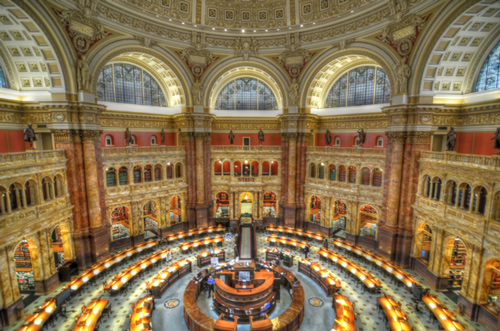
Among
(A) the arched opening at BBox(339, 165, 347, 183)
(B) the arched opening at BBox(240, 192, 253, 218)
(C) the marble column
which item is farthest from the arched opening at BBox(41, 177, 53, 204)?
(A) the arched opening at BBox(339, 165, 347, 183)

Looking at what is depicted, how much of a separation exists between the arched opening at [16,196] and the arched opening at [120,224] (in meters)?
11.0

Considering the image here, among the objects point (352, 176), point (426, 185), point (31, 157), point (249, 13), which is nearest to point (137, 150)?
point (31, 157)

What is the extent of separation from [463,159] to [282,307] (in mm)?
15574

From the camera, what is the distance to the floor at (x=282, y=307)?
15.0 m

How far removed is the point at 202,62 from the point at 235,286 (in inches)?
897

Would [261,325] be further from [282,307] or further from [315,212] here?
[315,212]

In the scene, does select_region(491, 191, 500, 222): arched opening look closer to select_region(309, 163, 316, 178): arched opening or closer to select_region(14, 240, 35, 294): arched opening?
select_region(309, 163, 316, 178): arched opening

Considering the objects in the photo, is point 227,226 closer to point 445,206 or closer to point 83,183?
point 83,183

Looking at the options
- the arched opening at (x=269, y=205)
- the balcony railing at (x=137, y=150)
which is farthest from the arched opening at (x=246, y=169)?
the balcony railing at (x=137, y=150)

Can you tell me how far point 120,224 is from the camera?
2945 centimetres

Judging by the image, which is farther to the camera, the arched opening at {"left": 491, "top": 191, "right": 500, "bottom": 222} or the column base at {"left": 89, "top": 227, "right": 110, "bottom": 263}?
the column base at {"left": 89, "top": 227, "right": 110, "bottom": 263}

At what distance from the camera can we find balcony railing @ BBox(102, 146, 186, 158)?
76.8 feet

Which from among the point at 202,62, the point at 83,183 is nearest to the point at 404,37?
the point at 202,62

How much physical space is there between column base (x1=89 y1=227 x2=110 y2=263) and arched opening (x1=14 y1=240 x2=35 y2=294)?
13.4 feet
